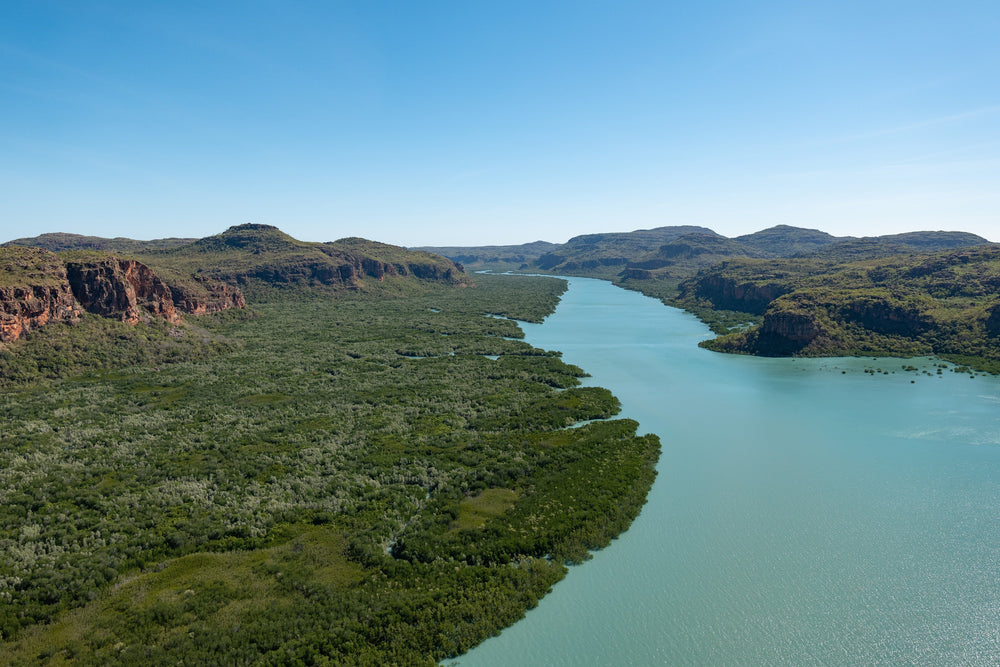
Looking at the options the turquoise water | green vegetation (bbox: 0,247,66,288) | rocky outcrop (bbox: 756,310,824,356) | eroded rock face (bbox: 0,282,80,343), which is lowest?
the turquoise water

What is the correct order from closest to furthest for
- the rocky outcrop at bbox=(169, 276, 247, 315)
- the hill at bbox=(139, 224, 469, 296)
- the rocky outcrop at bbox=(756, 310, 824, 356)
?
the rocky outcrop at bbox=(756, 310, 824, 356)
the rocky outcrop at bbox=(169, 276, 247, 315)
the hill at bbox=(139, 224, 469, 296)

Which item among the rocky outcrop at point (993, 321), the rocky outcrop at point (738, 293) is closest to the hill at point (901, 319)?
the rocky outcrop at point (993, 321)

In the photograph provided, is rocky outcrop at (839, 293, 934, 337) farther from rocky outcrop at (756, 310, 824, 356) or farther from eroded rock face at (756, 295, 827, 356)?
rocky outcrop at (756, 310, 824, 356)

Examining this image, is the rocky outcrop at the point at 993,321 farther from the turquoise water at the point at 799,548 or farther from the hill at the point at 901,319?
the turquoise water at the point at 799,548

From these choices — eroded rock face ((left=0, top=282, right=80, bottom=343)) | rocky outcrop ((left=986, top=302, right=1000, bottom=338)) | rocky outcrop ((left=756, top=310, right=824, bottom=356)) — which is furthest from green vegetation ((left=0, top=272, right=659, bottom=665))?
rocky outcrop ((left=986, top=302, right=1000, bottom=338))

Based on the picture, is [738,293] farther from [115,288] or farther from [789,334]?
[115,288]

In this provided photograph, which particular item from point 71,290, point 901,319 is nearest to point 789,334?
point 901,319

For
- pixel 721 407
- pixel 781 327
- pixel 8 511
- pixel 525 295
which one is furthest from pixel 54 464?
pixel 525 295
